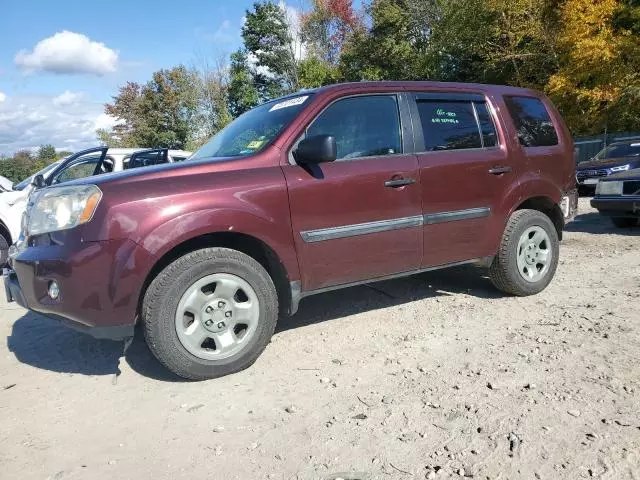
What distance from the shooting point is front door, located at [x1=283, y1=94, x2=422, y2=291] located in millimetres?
3654

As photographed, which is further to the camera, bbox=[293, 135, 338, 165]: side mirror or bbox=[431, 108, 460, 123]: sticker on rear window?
bbox=[431, 108, 460, 123]: sticker on rear window

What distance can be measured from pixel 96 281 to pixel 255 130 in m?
1.66

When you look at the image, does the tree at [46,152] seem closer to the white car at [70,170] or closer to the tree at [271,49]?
the tree at [271,49]

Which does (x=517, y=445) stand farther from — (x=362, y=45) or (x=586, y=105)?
(x=362, y=45)

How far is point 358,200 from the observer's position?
150 inches

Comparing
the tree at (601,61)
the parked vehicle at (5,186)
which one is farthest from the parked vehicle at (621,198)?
the tree at (601,61)

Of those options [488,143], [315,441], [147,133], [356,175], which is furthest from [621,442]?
[147,133]

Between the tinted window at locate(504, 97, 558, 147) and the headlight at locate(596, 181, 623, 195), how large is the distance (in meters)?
4.07

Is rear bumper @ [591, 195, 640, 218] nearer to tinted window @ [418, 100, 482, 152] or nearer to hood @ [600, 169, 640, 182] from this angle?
hood @ [600, 169, 640, 182]

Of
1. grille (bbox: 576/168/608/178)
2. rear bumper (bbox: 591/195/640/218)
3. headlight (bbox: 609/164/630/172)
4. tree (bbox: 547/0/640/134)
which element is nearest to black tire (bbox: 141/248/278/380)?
rear bumper (bbox: 591/195/640/218)

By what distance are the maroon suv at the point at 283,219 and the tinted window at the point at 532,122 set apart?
0.10 feet

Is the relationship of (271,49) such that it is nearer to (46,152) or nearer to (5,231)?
(5,231)

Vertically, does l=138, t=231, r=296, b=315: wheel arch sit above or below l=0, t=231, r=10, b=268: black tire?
above

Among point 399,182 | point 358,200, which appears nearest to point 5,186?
point 358,200
